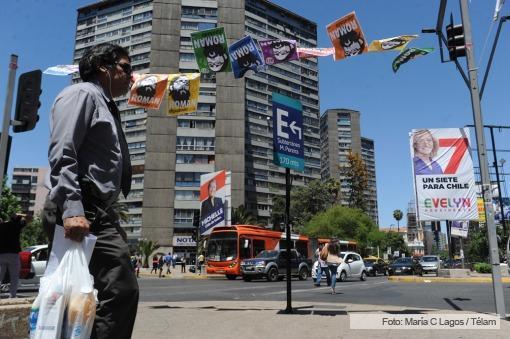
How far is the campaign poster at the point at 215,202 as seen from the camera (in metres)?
34.2

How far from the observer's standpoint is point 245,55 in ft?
35.2

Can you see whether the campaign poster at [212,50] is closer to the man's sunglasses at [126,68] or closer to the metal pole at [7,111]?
the metal pole at [7,111]

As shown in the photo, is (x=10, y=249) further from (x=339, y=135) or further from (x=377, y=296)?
(x=339, y=135)

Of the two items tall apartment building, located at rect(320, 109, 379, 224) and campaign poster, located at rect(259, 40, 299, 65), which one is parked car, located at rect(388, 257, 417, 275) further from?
tall apartment building, located at rect(320, 109, 379, 224)

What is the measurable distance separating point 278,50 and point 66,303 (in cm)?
910

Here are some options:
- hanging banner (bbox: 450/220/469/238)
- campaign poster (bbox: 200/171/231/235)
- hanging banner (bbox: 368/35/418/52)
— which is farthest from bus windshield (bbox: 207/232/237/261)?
hanging banner (bbox: 450/220/469/238)

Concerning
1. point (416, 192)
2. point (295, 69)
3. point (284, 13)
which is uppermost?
point (284, 13)

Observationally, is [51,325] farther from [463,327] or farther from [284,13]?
[284,13]

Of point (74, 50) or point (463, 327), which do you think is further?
point (74, 50)

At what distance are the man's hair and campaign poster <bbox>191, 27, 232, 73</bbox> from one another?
8.05 m

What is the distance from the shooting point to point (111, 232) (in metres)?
2.62

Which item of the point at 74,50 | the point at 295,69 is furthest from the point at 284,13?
the point at 74,50

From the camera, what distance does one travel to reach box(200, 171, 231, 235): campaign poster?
34156 millimetres

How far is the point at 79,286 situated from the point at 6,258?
6.72 metres
